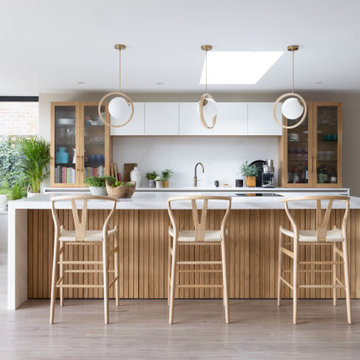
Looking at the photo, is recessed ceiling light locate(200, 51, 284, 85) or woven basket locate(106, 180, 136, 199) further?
recessed ceiling light locate(200, 51, 284, 85)

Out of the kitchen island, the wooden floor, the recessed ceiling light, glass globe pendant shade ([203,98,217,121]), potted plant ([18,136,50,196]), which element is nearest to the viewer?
the wooden floor

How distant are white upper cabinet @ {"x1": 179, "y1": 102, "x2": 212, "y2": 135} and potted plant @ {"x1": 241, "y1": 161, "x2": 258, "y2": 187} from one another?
2.68ft

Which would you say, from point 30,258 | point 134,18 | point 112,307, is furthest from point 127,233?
point 134,18

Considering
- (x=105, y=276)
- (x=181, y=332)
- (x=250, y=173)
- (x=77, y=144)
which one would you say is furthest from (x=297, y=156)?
(x=105, y=276)

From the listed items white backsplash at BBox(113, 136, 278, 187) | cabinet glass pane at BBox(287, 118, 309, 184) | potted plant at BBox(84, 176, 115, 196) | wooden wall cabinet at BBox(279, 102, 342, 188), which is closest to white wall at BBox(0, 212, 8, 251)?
white backsplash at BBox(113, 136, 278, 187)

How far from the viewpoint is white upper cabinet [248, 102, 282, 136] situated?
5.71 meters

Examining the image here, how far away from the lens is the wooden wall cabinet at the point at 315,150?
18.5ft

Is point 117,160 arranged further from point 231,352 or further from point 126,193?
point 231,352

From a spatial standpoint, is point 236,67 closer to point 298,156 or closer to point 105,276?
point 298,156

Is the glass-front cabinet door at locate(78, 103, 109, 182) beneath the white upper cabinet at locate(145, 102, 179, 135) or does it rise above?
beneath

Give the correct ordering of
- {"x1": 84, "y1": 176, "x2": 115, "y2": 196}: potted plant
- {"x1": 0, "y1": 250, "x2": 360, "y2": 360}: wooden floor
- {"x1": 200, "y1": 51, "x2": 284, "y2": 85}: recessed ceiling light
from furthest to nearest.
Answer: {"x1": 200, "y1": 51, "x2": 284, "y2": 85}: recessed ceiling light → {"x1": 84, "y1": 176, "x2": 115, "y2": 196}: potted plant → {"x1": 0, "y1": 250, "x2": 360, "y2": 360}: wooden floor

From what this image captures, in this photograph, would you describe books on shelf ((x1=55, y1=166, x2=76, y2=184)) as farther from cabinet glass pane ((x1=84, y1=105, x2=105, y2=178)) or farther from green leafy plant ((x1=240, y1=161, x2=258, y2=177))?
green leafy plant ((x1=240, y1=161, x2=258, y2=177))

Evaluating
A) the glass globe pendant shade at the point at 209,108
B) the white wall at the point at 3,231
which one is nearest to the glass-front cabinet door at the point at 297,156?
the glass globe pendant shade at the point at 209,108

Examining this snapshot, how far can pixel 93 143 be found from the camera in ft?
18.8
